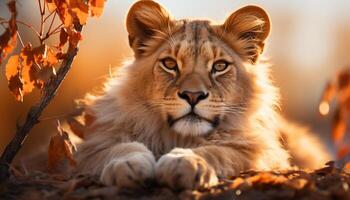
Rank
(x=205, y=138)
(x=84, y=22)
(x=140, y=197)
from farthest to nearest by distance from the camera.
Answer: (x=205, y=138) < (x=84, y=22) < (x=140, y=197)

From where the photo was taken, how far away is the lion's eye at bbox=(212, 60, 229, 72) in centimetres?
603

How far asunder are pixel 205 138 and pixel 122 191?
4.07 ft

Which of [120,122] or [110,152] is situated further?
[120,122]

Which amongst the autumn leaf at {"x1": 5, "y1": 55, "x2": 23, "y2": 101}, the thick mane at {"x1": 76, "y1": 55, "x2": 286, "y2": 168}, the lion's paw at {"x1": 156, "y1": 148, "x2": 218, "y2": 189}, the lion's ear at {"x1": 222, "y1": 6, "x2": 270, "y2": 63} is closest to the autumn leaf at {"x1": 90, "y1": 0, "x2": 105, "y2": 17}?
the autumn leaf at {"x1": 5, "y1": 55, "x2": 23, "y2": 101}

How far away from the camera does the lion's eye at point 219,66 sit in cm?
603

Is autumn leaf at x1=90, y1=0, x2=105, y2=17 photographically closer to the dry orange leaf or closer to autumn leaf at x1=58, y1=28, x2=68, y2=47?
autumn leaf at x1=58, y1=28, x2=68, y2=47

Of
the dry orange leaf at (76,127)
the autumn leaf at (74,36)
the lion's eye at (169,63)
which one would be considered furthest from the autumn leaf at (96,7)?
the lion's eye at (169,63)

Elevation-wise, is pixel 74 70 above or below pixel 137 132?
below

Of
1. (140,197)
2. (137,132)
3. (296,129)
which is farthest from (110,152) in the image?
(296,129)

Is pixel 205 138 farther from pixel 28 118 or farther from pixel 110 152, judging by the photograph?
pixel 28 118

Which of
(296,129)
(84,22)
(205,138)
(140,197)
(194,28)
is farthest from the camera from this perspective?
(296,129)

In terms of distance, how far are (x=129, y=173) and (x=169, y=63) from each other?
1.44 metres

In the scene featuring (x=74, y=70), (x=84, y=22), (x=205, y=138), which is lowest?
(x=74, y=70)

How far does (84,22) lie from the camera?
17.7 feet
